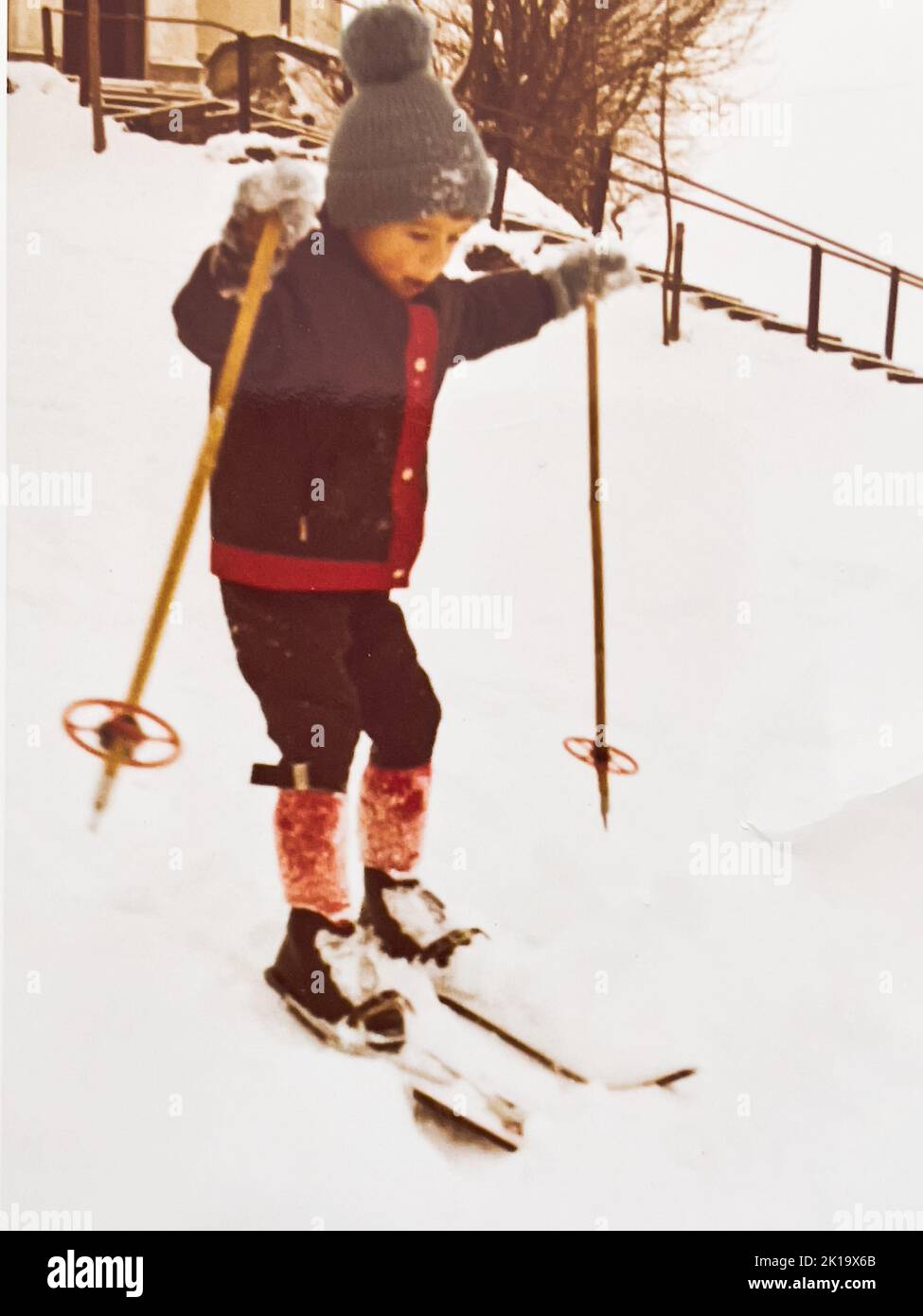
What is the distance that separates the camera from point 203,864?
210 cm

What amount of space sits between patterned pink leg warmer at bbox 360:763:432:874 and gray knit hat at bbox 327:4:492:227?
85 centimetres

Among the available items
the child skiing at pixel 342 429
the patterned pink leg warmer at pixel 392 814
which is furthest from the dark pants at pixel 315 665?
the patterned pink leg warmer at pixel 392 814

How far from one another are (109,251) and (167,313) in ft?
0.49

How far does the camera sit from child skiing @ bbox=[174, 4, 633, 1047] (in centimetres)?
185

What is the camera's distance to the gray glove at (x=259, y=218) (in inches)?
67.7

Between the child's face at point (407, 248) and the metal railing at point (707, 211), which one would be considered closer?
the child's face at point (407, 248)

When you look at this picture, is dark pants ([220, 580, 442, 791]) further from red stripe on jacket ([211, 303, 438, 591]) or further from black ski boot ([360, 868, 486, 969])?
black ski boot ([360, 868, 486, 969])

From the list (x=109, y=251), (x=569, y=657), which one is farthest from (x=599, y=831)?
(x=109, y=251)

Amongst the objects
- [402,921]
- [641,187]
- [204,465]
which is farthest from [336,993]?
[641,187]

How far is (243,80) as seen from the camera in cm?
239

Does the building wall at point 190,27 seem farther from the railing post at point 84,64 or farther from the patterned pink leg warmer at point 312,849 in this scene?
the patterned pink leg warmer at point 312,849

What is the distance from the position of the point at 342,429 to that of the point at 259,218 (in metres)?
0.32

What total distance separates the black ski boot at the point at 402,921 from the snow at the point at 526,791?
0.24ft
